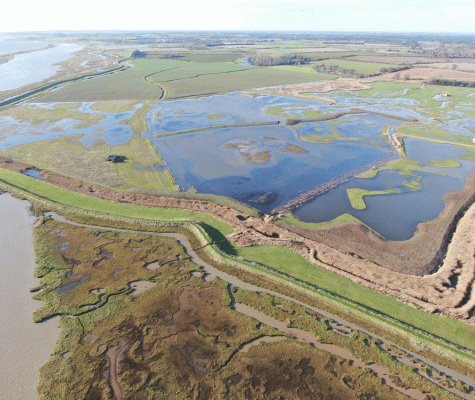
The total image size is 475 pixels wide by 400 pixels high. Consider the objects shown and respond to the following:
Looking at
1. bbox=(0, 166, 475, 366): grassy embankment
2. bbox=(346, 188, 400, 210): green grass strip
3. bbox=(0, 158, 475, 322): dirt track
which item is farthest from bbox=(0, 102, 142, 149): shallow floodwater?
bbox=(346, 188, 400, 210): green grass strip

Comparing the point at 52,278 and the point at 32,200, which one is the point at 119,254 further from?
the point at 32,200

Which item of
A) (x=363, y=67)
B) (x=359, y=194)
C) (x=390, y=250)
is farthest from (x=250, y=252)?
(x=363, y=67)

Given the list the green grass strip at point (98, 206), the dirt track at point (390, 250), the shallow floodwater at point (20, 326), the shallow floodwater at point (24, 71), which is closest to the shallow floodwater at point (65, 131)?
the green grass strip at point (98, 206)

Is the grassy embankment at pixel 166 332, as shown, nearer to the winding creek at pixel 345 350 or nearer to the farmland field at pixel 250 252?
the farmland field at pixel 250 252

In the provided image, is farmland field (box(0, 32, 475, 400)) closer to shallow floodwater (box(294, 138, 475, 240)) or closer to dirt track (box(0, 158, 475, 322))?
dirt track (box(0, 158, 475, 322))

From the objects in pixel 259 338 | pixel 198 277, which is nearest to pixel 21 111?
pixel 198 277

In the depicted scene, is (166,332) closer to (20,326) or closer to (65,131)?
(20,326)
